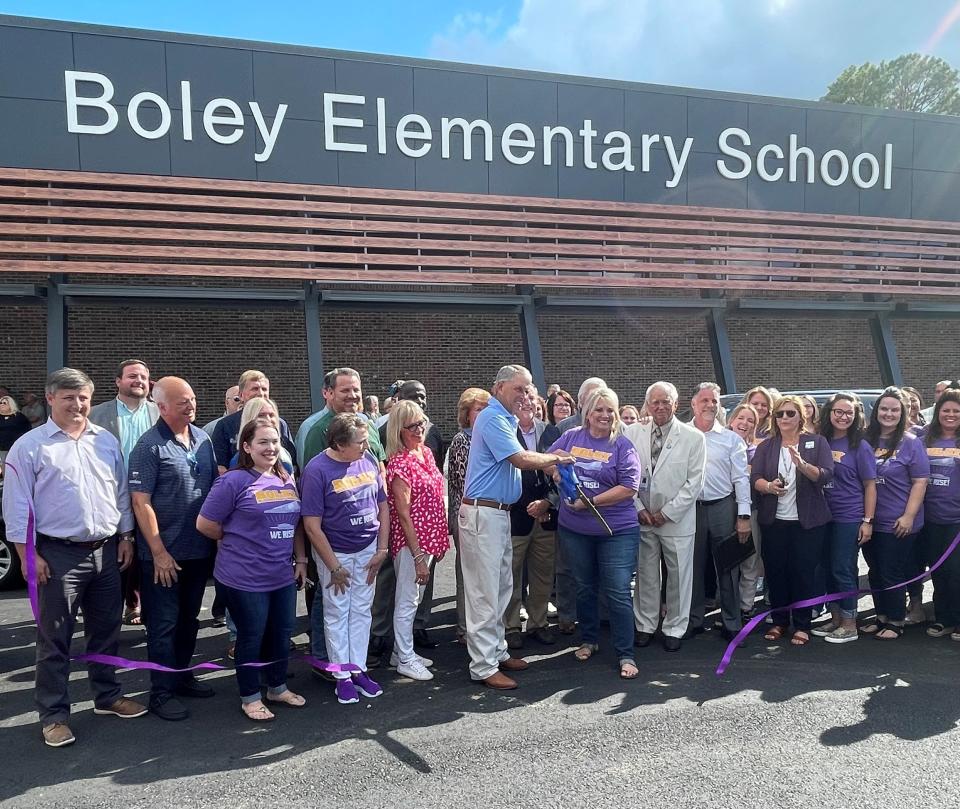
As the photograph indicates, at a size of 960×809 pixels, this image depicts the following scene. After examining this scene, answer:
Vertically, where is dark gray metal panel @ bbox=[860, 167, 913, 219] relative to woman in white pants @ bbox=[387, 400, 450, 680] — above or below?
above

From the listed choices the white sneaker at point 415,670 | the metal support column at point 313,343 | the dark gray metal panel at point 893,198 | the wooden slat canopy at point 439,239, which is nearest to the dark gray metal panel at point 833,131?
the dark gray metal panel at point 893,198

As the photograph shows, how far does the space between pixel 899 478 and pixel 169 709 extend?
16.0 ft

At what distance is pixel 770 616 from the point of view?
5.30 m

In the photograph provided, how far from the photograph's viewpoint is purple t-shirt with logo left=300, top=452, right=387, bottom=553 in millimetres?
3951

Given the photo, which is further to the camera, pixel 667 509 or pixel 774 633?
pixel 774 633

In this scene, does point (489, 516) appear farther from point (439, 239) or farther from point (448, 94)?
point (448, 94)

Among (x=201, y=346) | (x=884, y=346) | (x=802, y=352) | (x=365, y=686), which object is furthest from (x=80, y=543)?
(x=802, y=352)

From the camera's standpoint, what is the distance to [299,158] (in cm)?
1130

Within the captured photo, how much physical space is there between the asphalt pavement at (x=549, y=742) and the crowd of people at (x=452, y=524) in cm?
19

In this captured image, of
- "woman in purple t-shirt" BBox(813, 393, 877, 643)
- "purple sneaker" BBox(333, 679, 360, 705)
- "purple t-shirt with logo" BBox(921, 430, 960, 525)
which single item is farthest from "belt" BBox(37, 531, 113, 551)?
"purple t-shirt with logo" BBox(921, 430, 960, 525)

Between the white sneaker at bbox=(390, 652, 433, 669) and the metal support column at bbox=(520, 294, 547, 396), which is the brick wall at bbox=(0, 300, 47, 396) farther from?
the white sneaker at bbox=(390, 652, 433, 669)

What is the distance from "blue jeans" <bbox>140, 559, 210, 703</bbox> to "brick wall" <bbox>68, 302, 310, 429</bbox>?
9.31 meters

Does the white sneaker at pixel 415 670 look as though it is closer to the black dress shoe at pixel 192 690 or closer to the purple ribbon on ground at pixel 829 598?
the black dress shoe at pixel 192 690

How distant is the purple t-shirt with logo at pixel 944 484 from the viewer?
501 cm
